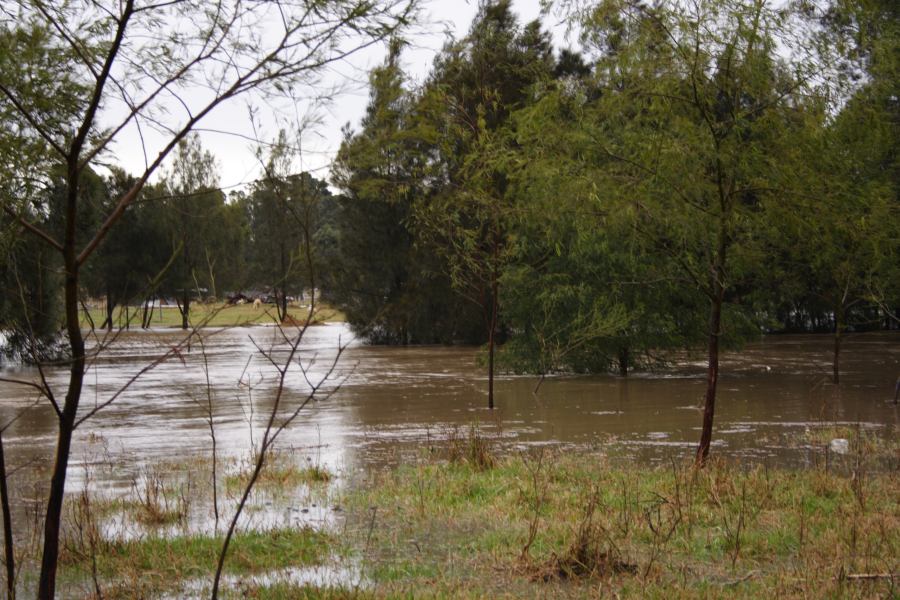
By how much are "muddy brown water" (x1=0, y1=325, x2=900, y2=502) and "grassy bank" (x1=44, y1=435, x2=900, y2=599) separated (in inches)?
61.8

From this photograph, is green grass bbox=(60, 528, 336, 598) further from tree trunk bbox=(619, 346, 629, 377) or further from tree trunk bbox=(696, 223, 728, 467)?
tree trunk bbox=(619, 346, 629, 377)

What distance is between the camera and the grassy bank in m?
6.19

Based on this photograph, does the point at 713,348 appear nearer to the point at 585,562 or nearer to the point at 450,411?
the point at 585,562

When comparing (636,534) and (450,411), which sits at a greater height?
(636,534)

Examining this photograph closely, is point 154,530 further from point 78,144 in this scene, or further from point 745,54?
point 745,54

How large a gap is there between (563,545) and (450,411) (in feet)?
42.6

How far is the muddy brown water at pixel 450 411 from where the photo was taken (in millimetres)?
14570

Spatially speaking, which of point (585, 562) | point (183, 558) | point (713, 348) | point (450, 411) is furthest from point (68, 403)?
point (450, 411)

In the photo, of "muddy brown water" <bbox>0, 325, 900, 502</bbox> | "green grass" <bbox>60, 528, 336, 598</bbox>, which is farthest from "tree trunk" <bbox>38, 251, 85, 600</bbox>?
"muddy brown water" <bbox>0, 325, 900, 502</bbox>

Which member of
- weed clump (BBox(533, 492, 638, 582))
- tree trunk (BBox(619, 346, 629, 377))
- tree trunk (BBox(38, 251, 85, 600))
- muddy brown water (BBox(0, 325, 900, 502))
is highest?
tree trunk (BBox(38, 251, 85, 600))

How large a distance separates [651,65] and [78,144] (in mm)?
7695

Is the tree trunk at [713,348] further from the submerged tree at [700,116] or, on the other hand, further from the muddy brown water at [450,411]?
the muddy brown water at [450,411]

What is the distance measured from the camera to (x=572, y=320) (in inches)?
1011

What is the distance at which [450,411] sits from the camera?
2022cm
